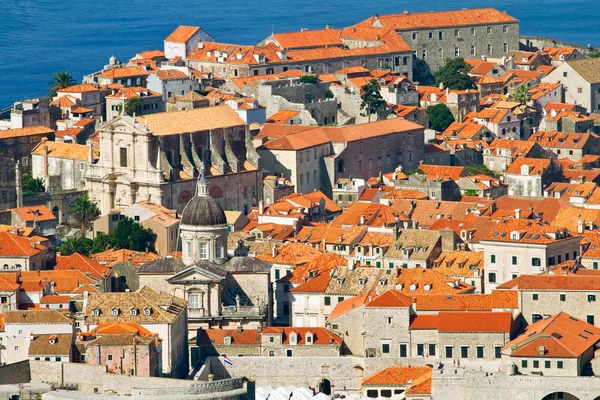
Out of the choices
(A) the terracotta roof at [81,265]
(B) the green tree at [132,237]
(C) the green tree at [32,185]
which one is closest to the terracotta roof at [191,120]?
(C) the green tree at [32,185]

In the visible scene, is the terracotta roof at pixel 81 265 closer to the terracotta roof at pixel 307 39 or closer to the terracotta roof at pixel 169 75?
the terracotta roof at pixel 169 75

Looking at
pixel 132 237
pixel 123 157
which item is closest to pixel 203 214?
pixel 132 237

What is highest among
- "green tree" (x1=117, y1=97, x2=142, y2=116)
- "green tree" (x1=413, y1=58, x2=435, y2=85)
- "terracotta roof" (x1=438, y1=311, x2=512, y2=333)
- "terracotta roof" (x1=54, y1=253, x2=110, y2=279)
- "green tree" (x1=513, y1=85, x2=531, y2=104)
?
"green tree" (x1=413, y1=58, x2=435, y2=85)

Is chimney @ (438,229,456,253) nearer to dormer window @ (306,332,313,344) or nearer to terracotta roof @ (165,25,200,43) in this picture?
dormer window @ (306,332,313,344)

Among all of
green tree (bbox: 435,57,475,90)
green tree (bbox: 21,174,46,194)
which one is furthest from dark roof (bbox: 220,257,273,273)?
green tree (bbox: 435,57,475,90)

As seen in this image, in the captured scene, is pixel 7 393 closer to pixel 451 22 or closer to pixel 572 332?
pixel 572 332

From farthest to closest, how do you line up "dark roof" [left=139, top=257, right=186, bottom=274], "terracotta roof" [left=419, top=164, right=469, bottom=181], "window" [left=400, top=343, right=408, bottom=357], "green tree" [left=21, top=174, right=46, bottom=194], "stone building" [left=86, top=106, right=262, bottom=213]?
"terracotta roof" [left=419, top=164, right=469, bottom=181] → "green tree" [left=21, top=174, right=46, bottom=194] → "stone building" [left=86, top=106, right=262, bottom=213] → "dark roof" [left=139, top=257, right=186, bottom=274] → "window" [left=400, top=343, right=408, bottom=357]
